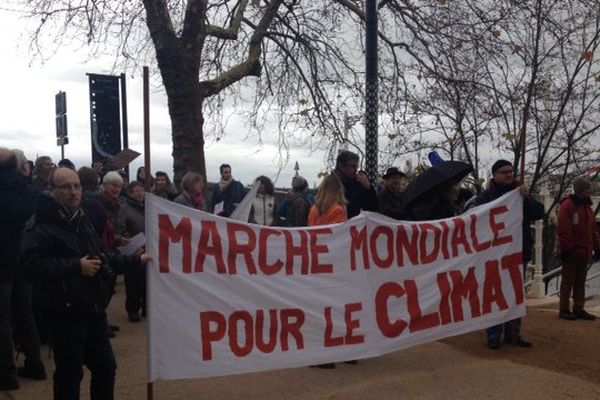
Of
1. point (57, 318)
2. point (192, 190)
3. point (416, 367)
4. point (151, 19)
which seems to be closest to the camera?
point (57, 318)

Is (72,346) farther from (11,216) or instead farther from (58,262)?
(11,216)

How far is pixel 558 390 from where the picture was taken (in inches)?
211

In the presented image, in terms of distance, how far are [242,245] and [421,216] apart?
2.50m

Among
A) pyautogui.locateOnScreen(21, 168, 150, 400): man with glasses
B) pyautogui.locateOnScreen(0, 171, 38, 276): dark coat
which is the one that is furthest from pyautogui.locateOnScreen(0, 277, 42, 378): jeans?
pyautogui.locateOnScreen(21, 168, 150, 400): man with glasses

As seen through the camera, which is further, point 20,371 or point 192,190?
point 192,190

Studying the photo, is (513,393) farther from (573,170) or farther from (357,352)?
(573,170)

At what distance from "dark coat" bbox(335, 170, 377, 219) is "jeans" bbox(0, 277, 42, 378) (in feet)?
10.3

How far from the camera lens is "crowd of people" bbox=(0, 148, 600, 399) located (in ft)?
12.9

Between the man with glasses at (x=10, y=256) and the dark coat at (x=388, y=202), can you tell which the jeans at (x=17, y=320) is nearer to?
the man with glasses at (x=10, y=256)

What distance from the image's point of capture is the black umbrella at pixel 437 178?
265 inches

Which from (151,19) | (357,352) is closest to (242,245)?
(357,352)

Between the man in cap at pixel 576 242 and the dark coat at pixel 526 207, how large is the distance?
6.70ft

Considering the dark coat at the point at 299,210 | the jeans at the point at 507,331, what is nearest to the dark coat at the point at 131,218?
the dark coat at the point at 299,210

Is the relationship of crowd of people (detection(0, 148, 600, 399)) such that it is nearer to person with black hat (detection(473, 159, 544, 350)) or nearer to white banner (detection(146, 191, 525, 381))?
person with black hat (detection(473, 159, 544, 350))
